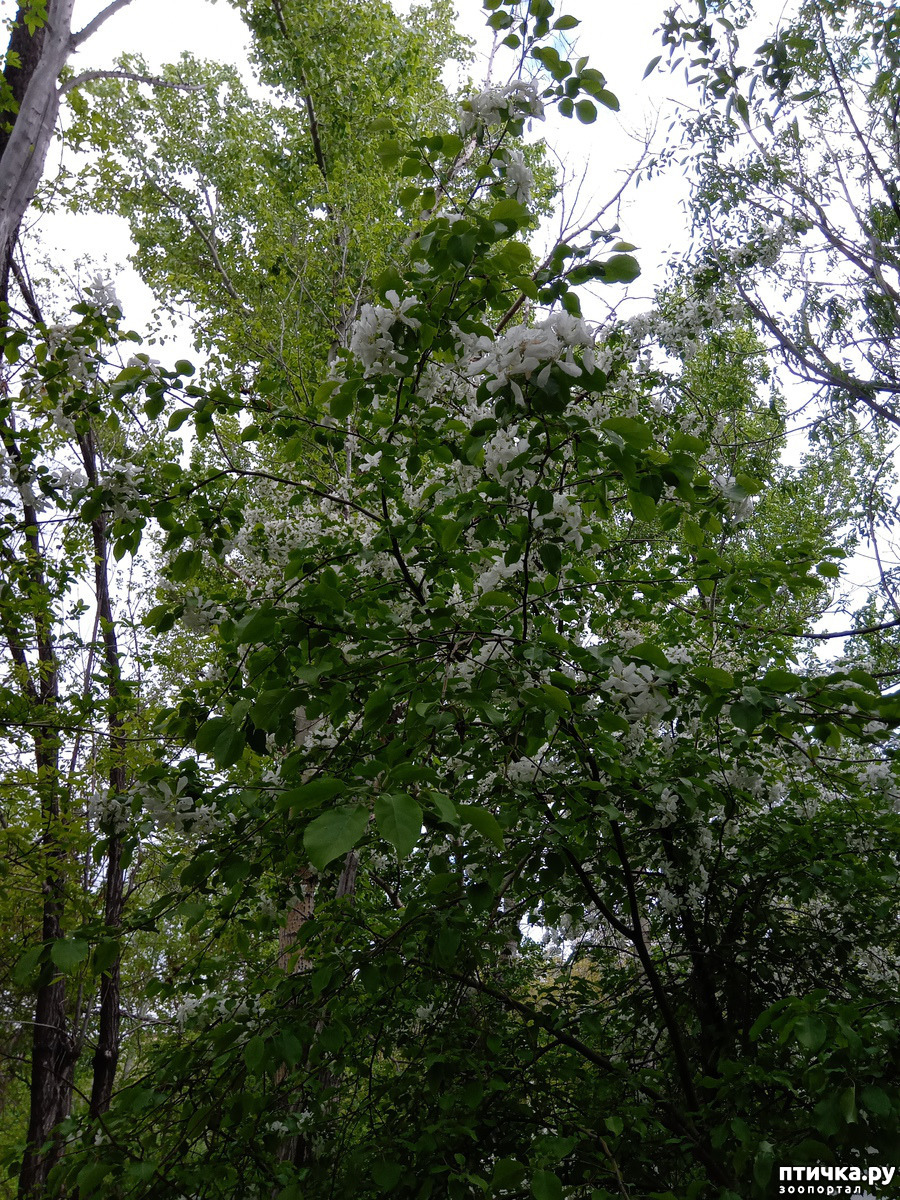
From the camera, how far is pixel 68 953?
1.20m

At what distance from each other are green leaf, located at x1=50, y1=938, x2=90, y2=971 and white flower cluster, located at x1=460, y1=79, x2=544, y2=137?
1.78 meters

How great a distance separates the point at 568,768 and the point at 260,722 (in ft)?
4.57

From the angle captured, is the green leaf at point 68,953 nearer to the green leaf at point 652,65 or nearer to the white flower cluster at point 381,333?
the white flower cluster at point 381,333

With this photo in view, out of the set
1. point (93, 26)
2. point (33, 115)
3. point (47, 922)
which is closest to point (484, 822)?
point (33, 115)

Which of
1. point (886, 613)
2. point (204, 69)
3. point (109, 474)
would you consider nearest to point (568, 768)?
point (109, 474)

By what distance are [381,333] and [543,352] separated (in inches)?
19.8

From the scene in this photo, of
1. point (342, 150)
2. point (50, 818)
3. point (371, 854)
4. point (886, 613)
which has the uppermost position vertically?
point (342, 150)

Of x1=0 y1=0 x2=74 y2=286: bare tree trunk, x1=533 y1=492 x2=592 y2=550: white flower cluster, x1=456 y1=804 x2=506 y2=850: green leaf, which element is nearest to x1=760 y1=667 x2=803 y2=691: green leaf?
x1=533 y1=492 x2=592 y2=550: white flower cluster

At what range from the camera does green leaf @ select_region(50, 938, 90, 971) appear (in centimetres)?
117

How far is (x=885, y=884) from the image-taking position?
2.48m

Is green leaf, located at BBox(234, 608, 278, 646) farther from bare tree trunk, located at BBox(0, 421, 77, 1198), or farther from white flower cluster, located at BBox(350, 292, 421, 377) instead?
bare tree trunk, located at BBox(0, 421, 77, 1198)

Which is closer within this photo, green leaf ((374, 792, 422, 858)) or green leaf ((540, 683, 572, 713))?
green leaf ((374, 792, 422, 858))

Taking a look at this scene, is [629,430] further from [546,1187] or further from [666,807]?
[666,807]

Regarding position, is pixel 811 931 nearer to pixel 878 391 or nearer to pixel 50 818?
pixel 50 818
